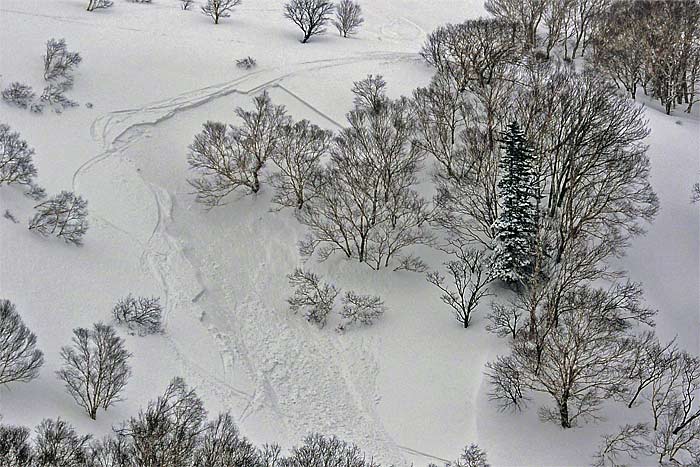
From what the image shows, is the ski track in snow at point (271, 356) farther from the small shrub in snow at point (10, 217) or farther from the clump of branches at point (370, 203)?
the small shrub in snow at point (10, 217)

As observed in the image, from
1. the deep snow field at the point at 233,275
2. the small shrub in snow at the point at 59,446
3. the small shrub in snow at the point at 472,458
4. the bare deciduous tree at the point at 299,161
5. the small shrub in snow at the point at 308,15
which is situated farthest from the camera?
the small shrub in snow at the point at 308,15

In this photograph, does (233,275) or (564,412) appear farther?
(233,275)

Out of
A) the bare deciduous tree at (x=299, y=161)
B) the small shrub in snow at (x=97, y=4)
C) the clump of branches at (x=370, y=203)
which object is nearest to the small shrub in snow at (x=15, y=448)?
the clump of branches at (x=370, y=203)

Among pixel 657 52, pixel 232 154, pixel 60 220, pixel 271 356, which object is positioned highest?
pixel 657 52

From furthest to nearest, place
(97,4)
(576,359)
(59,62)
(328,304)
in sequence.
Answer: (97,4) < (59,62) < (328,304) < (576,359)

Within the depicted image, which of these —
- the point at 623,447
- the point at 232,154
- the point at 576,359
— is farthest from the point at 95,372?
the point at 623,447

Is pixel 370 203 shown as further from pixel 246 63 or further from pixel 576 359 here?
pixel 246 63
